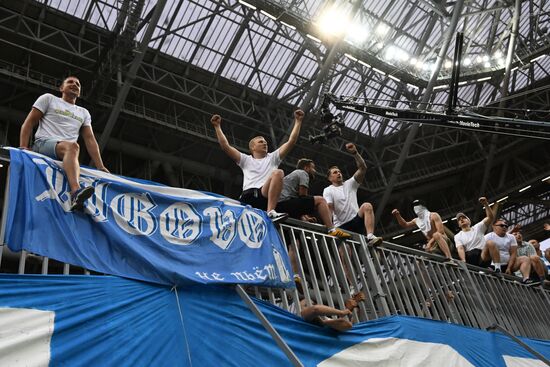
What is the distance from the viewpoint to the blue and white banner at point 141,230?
4309 mm

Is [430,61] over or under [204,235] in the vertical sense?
over

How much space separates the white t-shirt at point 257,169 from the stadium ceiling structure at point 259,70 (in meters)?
11.3

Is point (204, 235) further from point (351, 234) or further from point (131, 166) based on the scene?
point (131, 166)

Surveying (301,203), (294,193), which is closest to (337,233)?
(301,203)

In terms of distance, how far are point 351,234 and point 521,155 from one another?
2831 cm

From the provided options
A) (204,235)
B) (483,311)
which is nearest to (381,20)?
(483,311)

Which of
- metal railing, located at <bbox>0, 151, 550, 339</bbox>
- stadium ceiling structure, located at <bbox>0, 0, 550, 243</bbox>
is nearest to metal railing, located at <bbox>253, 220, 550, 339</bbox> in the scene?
metal railing, located at <bbox>0, 151, 550, 339</bbox>

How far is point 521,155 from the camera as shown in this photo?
32031 millimetres

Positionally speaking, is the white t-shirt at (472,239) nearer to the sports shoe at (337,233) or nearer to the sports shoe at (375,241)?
the sports shoe at (375,241)

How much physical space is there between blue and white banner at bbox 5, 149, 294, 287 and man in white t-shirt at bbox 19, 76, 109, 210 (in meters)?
0.11

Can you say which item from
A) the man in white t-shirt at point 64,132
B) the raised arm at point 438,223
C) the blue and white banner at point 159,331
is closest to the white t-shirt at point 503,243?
the raised arm at point 438,223

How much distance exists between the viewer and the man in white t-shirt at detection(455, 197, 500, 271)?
10.5 meters

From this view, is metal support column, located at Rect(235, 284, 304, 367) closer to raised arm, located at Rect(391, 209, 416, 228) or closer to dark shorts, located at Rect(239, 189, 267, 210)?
dark shorts, located at Rect(239, 189, 267, 210)

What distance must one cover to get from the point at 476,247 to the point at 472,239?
17 centimetres
